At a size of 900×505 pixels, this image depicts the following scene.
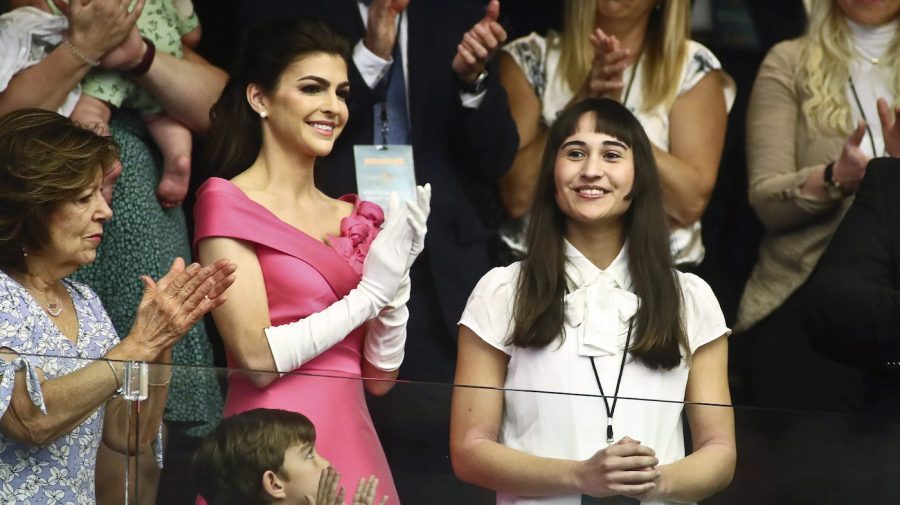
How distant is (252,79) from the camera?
12.5ft

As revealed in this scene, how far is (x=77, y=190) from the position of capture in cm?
324

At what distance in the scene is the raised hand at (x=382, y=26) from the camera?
13.4 feet

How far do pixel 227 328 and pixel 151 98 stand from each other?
37.2 inches

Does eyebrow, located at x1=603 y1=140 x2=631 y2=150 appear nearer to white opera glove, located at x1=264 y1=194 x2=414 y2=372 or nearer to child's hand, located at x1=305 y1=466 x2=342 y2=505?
white opera glove, located at x1=264 y1=194 x2=414 y2=372

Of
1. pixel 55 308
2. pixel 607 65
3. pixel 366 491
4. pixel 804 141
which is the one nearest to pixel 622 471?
pixel 366 491

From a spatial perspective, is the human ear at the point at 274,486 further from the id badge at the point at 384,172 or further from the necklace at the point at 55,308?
the id badge at the point at 384,172

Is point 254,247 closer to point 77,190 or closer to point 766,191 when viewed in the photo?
point 77,190

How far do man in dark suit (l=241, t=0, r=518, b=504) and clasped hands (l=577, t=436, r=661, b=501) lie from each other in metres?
1.12

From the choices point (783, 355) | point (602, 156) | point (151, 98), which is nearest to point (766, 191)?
point (783, 355)

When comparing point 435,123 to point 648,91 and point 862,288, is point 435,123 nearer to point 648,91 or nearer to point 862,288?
point 648,91

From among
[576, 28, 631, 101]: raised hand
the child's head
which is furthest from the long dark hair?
the child's head

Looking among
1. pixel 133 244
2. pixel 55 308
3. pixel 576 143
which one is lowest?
pixel 133 244

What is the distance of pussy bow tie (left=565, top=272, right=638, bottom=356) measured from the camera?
11.0ft

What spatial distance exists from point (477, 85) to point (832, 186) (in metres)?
1.01
